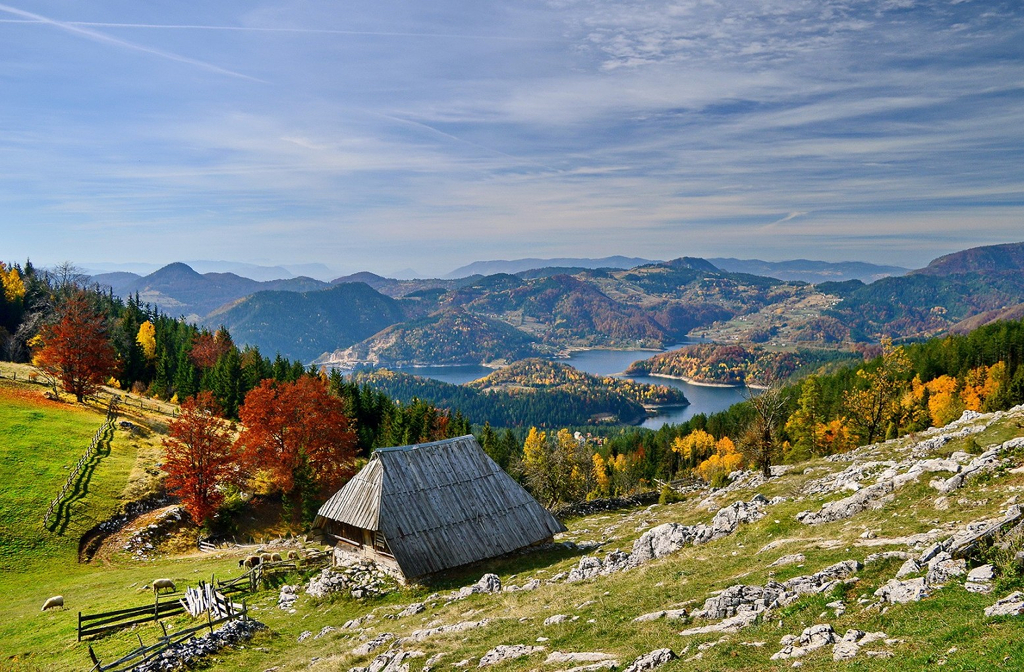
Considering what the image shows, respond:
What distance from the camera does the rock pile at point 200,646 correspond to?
2459 cm

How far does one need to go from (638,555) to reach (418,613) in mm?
12183

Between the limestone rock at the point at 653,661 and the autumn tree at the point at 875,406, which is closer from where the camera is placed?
the limestone rock at the point at 653,661

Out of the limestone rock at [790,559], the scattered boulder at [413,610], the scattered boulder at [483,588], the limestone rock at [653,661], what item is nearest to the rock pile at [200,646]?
the scattered boulder at [413,610]

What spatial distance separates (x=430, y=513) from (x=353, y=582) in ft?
22.2

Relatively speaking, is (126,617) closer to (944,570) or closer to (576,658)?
(576,658)

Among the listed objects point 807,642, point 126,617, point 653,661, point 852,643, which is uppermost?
point 852,643

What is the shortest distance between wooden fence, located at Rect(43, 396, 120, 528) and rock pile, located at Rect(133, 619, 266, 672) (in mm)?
33096

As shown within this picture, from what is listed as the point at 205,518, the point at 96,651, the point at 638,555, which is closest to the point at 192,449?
the point at 205,518

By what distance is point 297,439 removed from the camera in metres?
61.7

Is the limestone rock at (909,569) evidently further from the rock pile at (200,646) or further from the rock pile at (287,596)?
the rock pile at (287,596)

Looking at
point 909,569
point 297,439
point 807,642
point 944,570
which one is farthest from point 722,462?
point 807,642

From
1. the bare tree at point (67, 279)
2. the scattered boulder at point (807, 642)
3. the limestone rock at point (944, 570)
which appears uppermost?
the bare tree at point (67, 279)

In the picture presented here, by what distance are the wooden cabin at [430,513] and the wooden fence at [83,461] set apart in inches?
1014

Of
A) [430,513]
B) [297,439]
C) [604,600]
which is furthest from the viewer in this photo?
[297,439]
